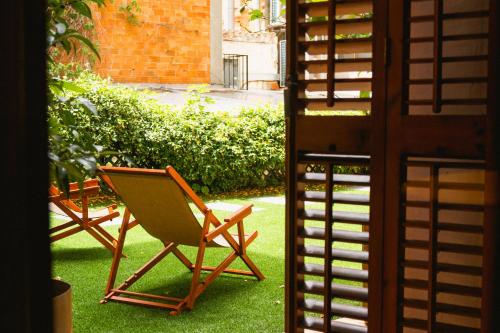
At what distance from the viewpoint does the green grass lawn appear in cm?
370

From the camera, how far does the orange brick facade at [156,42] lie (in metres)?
14.0

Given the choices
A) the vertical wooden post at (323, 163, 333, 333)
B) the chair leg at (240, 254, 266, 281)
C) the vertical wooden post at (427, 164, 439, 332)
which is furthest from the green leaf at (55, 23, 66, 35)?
the chair leg at (240, 254, 266, 281)

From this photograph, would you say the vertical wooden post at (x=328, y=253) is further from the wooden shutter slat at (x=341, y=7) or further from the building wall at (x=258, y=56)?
the building wall at (x=258, y=56)

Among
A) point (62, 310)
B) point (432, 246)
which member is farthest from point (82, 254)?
point (432, 246)

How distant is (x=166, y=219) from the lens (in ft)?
13.7

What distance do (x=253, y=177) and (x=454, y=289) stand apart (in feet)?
24.8

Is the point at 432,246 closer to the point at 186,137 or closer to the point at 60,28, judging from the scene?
the point at 60,28

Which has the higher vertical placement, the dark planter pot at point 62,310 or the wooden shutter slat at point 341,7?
A: the wooden shutter slat at point 341,7

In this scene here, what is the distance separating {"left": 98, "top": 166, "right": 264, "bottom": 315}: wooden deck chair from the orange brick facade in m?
9.97

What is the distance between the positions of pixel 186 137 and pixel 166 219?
193 inches

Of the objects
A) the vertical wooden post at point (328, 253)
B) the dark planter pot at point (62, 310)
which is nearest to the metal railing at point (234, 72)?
the vertical wooden post at point (328, 253)

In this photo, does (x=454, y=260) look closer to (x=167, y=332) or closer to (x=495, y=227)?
(x=495, y=227)

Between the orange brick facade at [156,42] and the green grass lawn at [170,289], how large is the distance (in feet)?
27.7

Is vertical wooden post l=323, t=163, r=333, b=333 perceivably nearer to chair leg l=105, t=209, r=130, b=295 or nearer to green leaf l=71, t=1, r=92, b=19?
green leaf l=71, t=1, r=92, b=19
